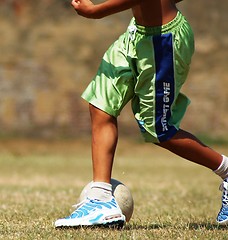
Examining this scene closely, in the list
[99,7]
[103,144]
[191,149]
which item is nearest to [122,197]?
[103,144]

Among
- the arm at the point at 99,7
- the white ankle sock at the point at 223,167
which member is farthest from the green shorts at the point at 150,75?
the white ankle sock at the point at 223,167

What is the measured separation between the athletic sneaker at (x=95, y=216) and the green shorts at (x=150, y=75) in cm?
46

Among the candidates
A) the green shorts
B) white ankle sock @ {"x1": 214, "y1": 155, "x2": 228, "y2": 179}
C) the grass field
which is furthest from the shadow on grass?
the green shorts

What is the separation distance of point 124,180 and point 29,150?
5.69m

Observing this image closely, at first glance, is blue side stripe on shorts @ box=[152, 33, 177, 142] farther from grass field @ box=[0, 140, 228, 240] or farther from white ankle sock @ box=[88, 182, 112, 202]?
grass field @ box=[0, 140, 228, 240]

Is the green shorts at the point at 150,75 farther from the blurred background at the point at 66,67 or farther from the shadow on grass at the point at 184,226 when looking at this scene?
the blurred background at the point at 66,67

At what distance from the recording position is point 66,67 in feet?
56.1

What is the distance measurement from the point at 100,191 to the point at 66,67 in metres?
12.5

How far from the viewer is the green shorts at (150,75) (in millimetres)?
4688

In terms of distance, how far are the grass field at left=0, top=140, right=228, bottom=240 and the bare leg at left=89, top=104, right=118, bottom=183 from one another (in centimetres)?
35

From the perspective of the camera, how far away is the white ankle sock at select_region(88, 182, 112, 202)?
470 cm

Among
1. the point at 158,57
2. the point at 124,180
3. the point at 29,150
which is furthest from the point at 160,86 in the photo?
the point at 29,150

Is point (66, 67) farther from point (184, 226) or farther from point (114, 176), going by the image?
point (184, 226)

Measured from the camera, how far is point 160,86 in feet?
15.5
